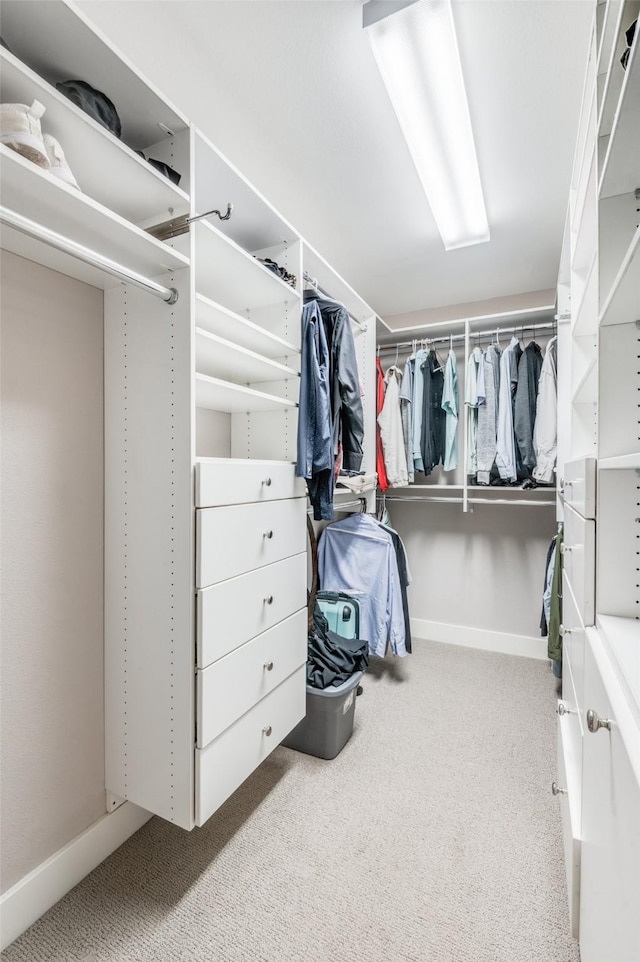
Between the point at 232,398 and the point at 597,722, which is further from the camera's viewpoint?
the point at 232,398

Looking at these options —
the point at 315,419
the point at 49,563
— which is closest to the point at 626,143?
the point at 315,419

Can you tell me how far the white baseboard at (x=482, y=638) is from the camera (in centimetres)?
299

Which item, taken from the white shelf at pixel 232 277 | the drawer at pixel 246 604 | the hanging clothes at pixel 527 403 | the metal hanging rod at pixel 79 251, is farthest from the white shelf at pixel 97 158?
the hanging clothes at pixel 527 403

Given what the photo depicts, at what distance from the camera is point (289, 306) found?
1.81 metres

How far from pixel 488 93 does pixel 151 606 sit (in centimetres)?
201

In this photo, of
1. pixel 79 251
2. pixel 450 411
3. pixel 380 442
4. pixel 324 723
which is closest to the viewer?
pixel 79 251

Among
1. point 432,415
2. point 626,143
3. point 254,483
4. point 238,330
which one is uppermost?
point 626,143

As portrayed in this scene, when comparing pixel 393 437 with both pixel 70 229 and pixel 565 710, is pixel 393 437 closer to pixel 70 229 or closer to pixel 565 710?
pixel 565 710

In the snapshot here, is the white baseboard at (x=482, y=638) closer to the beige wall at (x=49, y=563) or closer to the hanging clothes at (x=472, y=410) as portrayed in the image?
the hanging clothes at (x=472, y=410)

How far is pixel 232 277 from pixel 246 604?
1.22 metres

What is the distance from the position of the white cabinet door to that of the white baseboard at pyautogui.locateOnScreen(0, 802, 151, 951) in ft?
4.58

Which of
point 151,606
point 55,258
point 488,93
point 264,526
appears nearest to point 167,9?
point 55,258

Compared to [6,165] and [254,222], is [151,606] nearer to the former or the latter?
[6,165]

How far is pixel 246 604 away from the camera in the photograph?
1.45 metres
